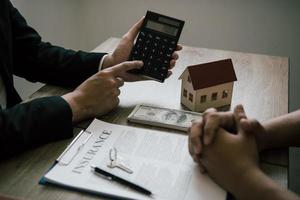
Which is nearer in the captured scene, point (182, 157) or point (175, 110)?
point (182, 157)

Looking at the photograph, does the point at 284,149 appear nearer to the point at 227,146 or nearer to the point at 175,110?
the point at 227,146

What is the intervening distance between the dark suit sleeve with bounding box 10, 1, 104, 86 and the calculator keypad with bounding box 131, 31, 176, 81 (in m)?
0.18

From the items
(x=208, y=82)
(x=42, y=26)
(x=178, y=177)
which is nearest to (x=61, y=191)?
(x=178, y=177)

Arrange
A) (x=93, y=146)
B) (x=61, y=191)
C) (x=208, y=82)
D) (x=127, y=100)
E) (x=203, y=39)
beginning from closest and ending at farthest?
(x=61, y=191)
(x=93, y=146)
(x=208, y=82)
(x=127, y=100)
(x=203, y=39)

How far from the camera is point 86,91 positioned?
3.17ft

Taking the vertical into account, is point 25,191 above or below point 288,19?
below

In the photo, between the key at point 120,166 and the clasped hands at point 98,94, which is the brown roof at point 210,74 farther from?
the key at point 120,166

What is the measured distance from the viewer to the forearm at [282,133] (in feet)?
2.71

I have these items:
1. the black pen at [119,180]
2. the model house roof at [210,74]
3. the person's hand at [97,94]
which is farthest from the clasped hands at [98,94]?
the black pen at [119,180]

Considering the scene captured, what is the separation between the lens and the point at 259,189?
67cm

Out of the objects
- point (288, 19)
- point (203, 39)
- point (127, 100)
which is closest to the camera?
point (127, 100)

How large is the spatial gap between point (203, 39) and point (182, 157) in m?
1.32

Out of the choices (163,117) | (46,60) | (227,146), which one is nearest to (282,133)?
(227,146)

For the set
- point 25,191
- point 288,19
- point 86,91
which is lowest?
point 25,191
